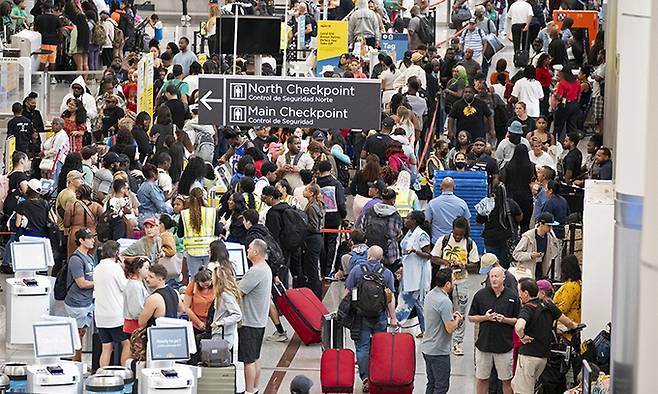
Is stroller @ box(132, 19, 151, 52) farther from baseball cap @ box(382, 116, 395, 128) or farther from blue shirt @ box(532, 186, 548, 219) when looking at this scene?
blue shirt @ box(532, 186, 548, 219)

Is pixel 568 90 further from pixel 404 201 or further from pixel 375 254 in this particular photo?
pixel 375 254

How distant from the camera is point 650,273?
623 centimetres

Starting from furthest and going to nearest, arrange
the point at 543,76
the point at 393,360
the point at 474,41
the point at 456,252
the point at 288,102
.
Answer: the point at 474,41
the point at 543,76
the point at 456,252
the point at 288,102
the point at 393,360

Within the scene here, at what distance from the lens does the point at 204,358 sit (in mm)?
12703

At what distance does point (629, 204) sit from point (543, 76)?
1821 centimetres

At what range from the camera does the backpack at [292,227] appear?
16375mm

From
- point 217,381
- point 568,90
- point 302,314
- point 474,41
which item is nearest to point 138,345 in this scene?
point 217,381

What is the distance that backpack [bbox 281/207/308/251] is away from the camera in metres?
16.4

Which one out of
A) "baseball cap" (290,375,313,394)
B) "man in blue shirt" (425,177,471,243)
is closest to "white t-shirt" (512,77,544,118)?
"man in blue shirt" (425,177,471,243)

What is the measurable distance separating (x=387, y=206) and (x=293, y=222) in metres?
0.98

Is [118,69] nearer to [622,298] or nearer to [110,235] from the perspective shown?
[110,235]

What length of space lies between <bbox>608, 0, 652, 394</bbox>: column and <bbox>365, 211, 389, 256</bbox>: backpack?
6149 mm

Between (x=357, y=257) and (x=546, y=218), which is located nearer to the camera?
(x=357, y=257)

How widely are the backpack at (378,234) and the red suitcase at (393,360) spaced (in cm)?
249
